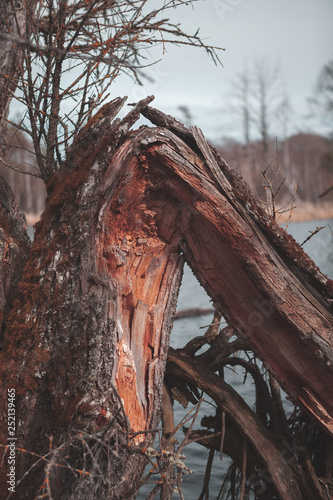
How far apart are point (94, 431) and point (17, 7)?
3009 millimetres

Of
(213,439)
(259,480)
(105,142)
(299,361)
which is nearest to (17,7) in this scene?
(105,142)

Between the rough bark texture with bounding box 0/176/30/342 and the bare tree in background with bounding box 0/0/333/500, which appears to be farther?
the rough bark texture with bounding box 0/176/30/342

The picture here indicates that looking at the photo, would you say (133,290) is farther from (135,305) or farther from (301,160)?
(301,160)

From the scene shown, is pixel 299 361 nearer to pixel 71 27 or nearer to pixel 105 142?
pixel 105 142

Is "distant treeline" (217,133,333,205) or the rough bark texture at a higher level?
"distant treeline" (217,133,333,205)

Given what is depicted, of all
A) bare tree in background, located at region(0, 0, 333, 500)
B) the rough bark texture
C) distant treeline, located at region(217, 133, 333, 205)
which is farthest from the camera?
distant treeline, located at region(217, 133, 333, 205)

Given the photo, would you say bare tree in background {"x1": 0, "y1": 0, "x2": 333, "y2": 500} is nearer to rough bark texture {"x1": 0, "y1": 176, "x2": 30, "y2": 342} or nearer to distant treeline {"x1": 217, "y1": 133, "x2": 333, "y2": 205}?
rough bark texture {"x1": 0, "y1": 176, "x2": 30, "y2": 342}

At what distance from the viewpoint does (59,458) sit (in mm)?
2469

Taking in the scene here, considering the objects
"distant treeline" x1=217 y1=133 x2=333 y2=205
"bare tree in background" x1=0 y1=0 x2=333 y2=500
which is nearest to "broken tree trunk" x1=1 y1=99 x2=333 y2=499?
"bare tree in background" x1=0 y1=0 x2=333 y2=500

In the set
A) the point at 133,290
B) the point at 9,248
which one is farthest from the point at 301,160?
the point at 133,290

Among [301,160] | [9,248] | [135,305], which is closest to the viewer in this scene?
[135,305]

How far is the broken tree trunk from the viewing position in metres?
2.63

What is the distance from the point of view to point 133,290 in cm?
288

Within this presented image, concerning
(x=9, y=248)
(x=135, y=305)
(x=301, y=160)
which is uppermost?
(x=301, y=160)
